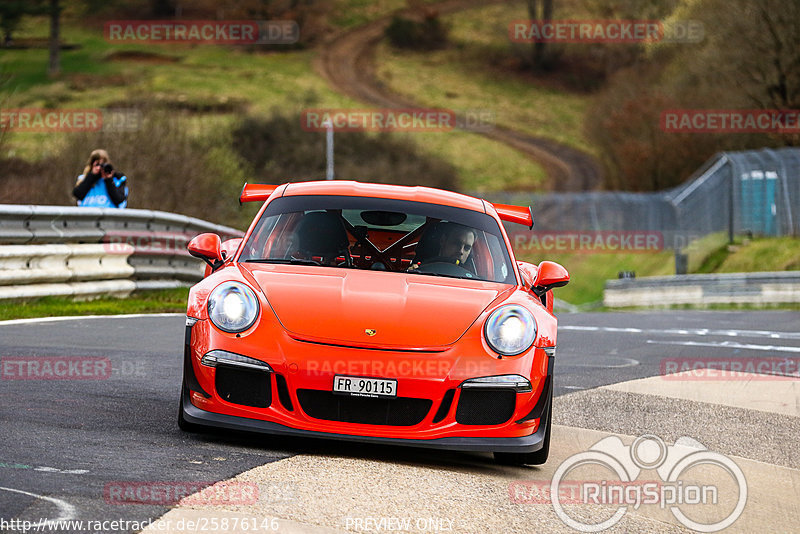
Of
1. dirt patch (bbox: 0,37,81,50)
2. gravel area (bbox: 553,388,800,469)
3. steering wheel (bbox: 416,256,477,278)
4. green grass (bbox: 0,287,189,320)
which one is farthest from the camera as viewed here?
dirt patch (bbox: 0,37,81,50)

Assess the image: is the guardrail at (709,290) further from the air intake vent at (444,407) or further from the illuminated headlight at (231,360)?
the illuminated headlight at (231,360)

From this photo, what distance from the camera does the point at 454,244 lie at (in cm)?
734

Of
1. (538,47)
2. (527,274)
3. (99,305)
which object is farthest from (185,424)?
(538,47)

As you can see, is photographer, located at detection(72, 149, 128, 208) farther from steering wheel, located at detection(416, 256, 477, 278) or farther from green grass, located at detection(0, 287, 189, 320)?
steering wheel, located at detection(416, 256, 477, 278)

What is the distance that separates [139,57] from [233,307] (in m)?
98.0

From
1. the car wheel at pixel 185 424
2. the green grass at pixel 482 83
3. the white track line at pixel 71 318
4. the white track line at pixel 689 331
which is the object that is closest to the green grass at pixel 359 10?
the green grass at pixel 482 83

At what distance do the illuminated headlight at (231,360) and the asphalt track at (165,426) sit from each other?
41cm

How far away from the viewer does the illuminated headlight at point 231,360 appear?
6.07 meters

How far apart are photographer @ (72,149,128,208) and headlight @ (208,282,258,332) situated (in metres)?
9.64

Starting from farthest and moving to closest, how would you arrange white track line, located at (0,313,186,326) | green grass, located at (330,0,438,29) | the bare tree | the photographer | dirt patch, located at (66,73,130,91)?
green grass, located at (330,0,438,29)
the bare tree
dirt patch, located at (66,73,130,91)
the photographer
white track line, located at (0,313,186,326)

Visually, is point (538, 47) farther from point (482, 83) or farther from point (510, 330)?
point (510, 330)

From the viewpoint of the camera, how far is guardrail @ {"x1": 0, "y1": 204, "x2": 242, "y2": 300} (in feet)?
44.9

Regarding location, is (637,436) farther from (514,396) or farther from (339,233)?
(339,233)

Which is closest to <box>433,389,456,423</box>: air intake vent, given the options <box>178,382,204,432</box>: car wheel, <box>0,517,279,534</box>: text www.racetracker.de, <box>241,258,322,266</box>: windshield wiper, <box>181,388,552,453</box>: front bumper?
<box>181,388,552,453</box>: front bumper
